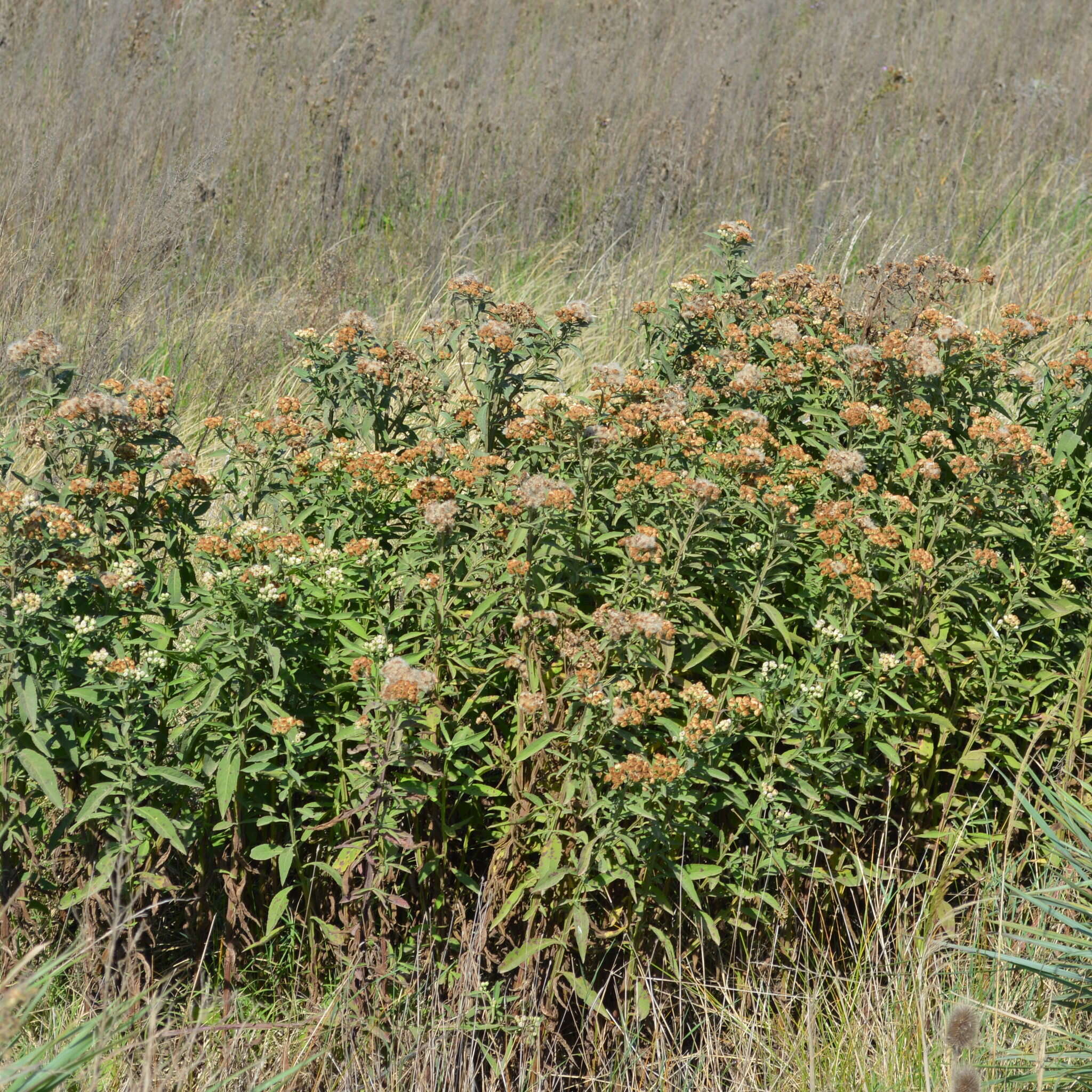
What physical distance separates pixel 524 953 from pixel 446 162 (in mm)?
5898

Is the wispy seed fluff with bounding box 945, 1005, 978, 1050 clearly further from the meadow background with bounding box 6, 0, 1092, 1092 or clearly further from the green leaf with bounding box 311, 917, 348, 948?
the green leaf with bounding box 311, 917, 348, 948

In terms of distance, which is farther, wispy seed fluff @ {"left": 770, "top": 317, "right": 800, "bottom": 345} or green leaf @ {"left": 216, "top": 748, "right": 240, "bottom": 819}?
wispy seed fluff @ {"left": 770, "top": 317, "right": 800, "bottom": 345}

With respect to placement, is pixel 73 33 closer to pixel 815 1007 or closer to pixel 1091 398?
pixel 1091 398

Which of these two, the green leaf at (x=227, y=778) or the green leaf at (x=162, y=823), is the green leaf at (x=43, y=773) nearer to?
the green leaf at (x=162, y=823)

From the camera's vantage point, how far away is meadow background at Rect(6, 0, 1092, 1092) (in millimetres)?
2615

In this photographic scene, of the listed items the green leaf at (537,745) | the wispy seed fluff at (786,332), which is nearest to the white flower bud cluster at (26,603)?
the green leaf at (537,745)

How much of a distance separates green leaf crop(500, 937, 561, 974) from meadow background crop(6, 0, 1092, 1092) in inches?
3.2

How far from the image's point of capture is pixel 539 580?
2.73m

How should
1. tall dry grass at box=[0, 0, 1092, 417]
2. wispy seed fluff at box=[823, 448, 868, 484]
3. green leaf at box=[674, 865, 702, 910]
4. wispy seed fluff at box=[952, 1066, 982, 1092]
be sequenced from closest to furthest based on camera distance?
wispy seed fluff at box=[952, 1066, 982, 1092]
green leaf at box=[674, 865, 702, 910]
wispy seed fluff at box=[823, 448, 868, 484]
tall dry grass at box=[0, 0, 1092, 417]

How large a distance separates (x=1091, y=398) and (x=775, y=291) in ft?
3.33

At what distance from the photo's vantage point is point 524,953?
2566 millimetres

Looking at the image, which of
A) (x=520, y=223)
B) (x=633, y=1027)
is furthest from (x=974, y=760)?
(x=520, y=223)

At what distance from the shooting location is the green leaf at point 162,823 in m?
2.37

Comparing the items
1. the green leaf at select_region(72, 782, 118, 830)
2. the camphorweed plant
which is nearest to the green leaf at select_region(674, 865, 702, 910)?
the camphorweed plant
